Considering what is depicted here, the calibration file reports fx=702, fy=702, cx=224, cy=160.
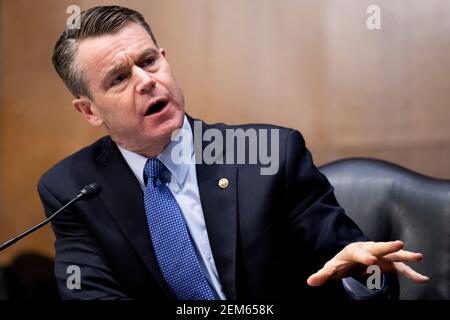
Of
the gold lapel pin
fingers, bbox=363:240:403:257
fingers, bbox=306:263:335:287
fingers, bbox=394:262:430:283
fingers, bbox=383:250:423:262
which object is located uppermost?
the gold lapel pin

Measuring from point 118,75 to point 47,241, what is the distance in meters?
0.91

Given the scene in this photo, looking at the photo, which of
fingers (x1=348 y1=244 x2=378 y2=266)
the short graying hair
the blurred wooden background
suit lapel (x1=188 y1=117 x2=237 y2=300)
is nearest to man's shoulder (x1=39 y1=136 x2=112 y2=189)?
the short graying hair

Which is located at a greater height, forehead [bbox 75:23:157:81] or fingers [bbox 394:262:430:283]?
forehead [bbox 75:23:157:81]

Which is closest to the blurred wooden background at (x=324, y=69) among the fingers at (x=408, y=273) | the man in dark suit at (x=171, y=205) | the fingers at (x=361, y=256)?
the man in dark suit at (x=171, y=205)

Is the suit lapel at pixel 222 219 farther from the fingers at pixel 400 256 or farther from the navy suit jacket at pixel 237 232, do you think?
the fingers at pixel 400 256

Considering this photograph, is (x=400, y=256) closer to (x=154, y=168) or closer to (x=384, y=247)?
(x=384, y=247)

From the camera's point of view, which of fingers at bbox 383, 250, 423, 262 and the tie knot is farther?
the tie knot

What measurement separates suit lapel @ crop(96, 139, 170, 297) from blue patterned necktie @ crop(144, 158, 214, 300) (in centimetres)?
2

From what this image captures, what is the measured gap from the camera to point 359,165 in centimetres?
186

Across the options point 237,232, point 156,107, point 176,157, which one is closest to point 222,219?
point 237,232

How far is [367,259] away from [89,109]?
2.81ft

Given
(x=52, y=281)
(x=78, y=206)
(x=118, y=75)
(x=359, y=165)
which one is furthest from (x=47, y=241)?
(x=359, y=165)

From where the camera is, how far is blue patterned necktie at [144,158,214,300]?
5.21 ft

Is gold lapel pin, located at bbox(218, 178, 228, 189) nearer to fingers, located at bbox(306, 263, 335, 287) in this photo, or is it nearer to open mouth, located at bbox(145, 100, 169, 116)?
open mouth, located at bbox(145, 100, 169, 116)
